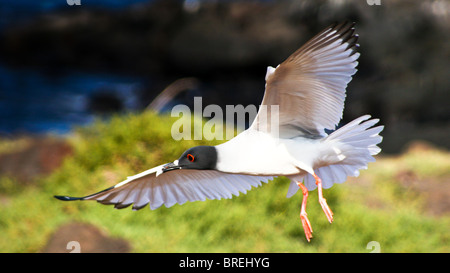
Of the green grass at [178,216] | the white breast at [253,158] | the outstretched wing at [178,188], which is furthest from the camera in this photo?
the green grass at [178,216]

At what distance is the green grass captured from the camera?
120 inches

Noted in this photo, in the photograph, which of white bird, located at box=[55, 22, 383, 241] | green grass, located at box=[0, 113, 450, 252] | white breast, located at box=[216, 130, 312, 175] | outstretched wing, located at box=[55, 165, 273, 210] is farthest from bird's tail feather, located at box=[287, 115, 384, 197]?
green grass, located at box=[0, 113, 450, 252]

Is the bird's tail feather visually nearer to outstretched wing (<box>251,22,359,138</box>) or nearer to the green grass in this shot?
outstretched wing (<box>251,22,359,138</box>)

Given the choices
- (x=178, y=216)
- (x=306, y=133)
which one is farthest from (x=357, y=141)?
(x=178, y=216)

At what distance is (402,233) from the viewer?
133 inches

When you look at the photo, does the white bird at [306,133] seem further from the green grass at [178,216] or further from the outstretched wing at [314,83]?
the green grass at [178,216]

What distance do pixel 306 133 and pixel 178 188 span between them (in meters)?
0.46

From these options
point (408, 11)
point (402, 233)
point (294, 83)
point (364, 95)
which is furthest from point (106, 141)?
point (408, 11)

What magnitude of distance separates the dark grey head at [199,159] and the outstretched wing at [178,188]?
297 millimetres

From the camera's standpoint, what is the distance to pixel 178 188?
166 centimetres

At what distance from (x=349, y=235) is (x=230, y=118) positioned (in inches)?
70.9

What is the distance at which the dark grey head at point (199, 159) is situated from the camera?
1.28 metres

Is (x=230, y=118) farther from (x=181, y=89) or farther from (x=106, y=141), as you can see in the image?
(x=106, y=141)

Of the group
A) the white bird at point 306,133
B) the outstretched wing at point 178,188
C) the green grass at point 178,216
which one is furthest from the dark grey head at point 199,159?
the green grass at point 178,216
